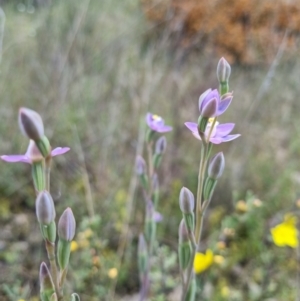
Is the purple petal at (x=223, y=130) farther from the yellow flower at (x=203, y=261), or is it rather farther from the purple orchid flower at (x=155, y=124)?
the yellow flower at (x=203, y=261)

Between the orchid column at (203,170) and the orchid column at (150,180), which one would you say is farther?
the orchid column at (150,180)

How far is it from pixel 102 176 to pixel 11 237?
46cm

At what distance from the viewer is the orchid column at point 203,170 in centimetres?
53

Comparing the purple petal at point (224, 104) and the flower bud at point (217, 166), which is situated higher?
the purple petal at point (224, 104)

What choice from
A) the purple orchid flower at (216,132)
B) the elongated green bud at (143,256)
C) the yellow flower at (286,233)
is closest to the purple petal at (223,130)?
the purple orchid flower at (216,132)

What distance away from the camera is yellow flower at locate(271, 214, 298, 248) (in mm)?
1233

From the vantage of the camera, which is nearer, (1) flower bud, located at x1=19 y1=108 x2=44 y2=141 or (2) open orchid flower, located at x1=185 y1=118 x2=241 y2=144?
(1) flower bud, located at x1=19 y1=108 x2=44 y2=141

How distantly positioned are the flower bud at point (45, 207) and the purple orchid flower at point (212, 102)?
0.65 feet

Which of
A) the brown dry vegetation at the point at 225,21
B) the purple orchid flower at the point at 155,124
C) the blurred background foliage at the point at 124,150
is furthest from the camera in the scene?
the brown dry vegetation at the point at 225,21

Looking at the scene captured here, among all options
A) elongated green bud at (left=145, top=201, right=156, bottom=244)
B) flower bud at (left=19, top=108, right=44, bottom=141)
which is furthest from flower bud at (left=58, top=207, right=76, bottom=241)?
elongated green bud at (left=145, top=201, right=156, bottom=244)

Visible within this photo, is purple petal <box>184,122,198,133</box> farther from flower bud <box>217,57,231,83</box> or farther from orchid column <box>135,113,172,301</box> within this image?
orchid column <box>135,113,172,301</box>

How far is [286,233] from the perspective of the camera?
1251mm

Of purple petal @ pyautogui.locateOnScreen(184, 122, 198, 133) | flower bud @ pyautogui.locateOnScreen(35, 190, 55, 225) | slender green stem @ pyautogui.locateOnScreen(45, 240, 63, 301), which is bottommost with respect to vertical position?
slender green stem @ pyautogui.locateOnScreen(45, 240, 63, 301)

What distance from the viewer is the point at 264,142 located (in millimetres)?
2605
